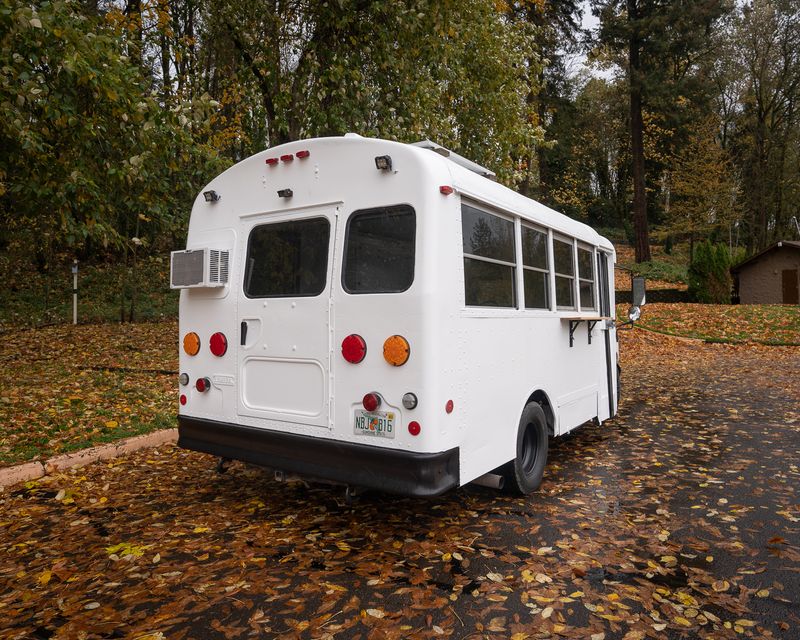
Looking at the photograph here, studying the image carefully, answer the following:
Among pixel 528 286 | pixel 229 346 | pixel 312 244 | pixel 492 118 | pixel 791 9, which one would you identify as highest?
pixel 791 9

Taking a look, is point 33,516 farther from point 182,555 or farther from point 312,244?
point 312,244

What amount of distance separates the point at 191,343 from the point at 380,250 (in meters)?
1.92

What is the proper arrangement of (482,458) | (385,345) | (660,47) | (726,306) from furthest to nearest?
(660,47)
(726,306)
(482,458)
(385,345)

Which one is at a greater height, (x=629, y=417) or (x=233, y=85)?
(x=233, y=85)

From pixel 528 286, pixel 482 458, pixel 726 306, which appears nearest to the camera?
pixel 482 458

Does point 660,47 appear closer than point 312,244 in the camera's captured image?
No

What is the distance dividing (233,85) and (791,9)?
111 ft

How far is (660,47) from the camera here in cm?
2661

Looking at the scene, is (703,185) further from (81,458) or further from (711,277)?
(81,458)

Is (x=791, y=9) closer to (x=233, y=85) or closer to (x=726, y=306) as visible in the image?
(x=726, y=306)

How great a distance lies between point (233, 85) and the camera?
12484 millimetres

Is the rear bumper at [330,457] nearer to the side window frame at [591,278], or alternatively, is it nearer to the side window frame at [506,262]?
the side window frame at [506,262]

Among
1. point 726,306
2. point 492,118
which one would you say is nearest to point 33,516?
point 492,118

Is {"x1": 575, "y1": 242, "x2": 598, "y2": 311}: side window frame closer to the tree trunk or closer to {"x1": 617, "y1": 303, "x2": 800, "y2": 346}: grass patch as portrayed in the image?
{"x1": 617, "y1": 303, "x2": 800, "y2": 346}: grass patch
